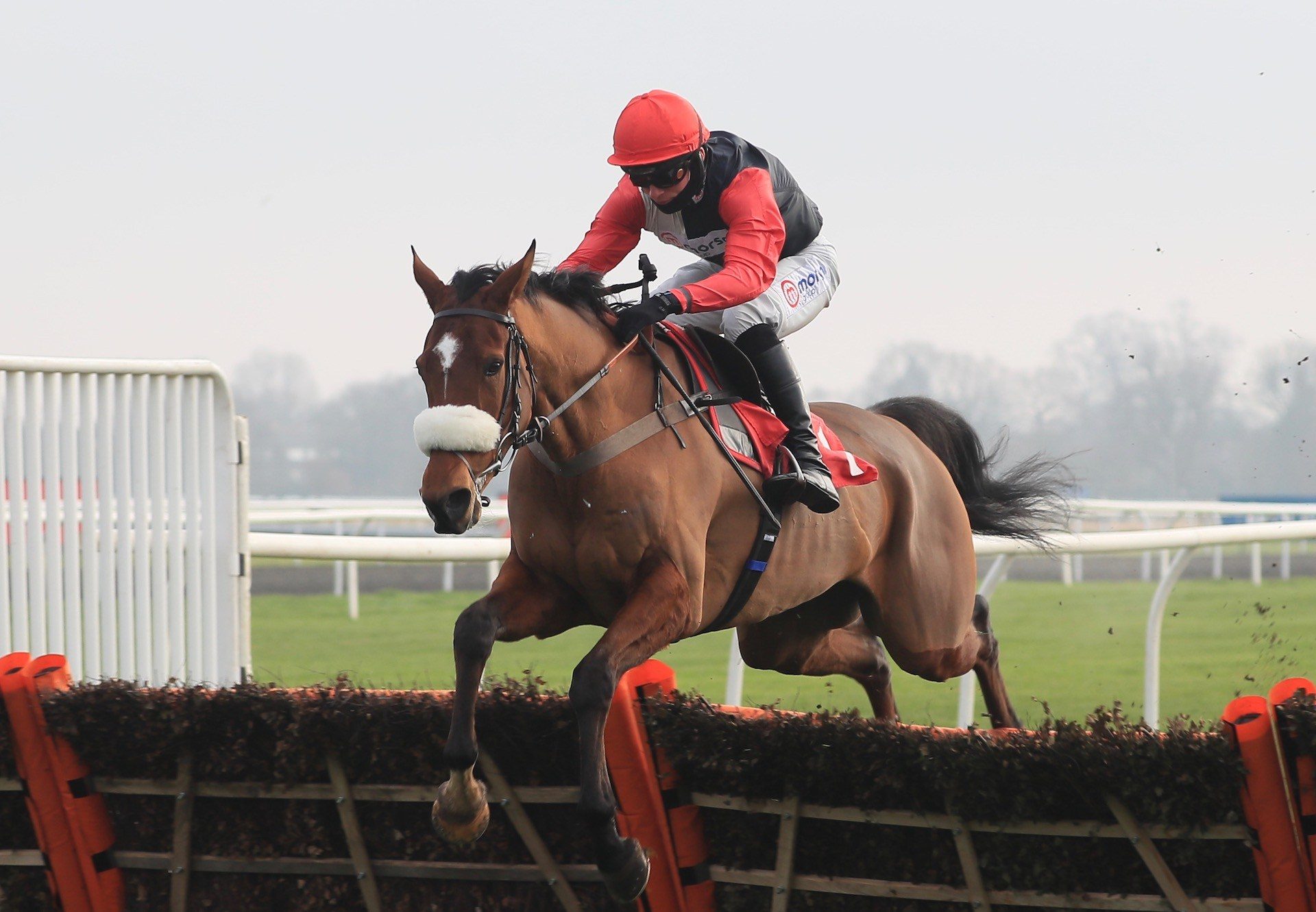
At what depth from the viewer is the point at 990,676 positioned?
4.19 metres

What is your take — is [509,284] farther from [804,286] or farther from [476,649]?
[804,286]

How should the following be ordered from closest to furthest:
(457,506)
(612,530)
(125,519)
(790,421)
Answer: (457,506), (612,530), (790,421), (125,519)

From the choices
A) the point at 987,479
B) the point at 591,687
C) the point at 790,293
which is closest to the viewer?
the point at 591,687

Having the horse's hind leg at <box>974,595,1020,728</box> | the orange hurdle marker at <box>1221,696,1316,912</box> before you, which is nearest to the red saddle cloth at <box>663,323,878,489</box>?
the horse's hind leg at <box>974,595,1020,728</box>

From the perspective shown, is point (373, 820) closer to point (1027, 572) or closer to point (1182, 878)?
point (1182, 878)

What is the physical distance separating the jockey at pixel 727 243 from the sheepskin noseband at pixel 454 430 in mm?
610

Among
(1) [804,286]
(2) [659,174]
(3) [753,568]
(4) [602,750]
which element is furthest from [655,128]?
(4) [602,750]

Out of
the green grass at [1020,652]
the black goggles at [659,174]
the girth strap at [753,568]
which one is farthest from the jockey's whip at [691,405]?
the green grass at [1020,652]

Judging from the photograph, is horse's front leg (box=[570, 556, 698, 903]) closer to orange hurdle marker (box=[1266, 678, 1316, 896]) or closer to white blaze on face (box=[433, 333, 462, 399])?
white blaze on face (box=[433, 333, 462, 399])

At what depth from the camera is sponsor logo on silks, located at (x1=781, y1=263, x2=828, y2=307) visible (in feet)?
11.5

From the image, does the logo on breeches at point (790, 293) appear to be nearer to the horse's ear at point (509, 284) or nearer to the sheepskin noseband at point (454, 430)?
the horse's ear at point (509, 284)

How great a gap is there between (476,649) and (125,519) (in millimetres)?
1548

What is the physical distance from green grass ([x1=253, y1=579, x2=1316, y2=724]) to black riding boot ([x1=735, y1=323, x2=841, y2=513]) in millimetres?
1634

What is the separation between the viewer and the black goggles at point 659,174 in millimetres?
3105
